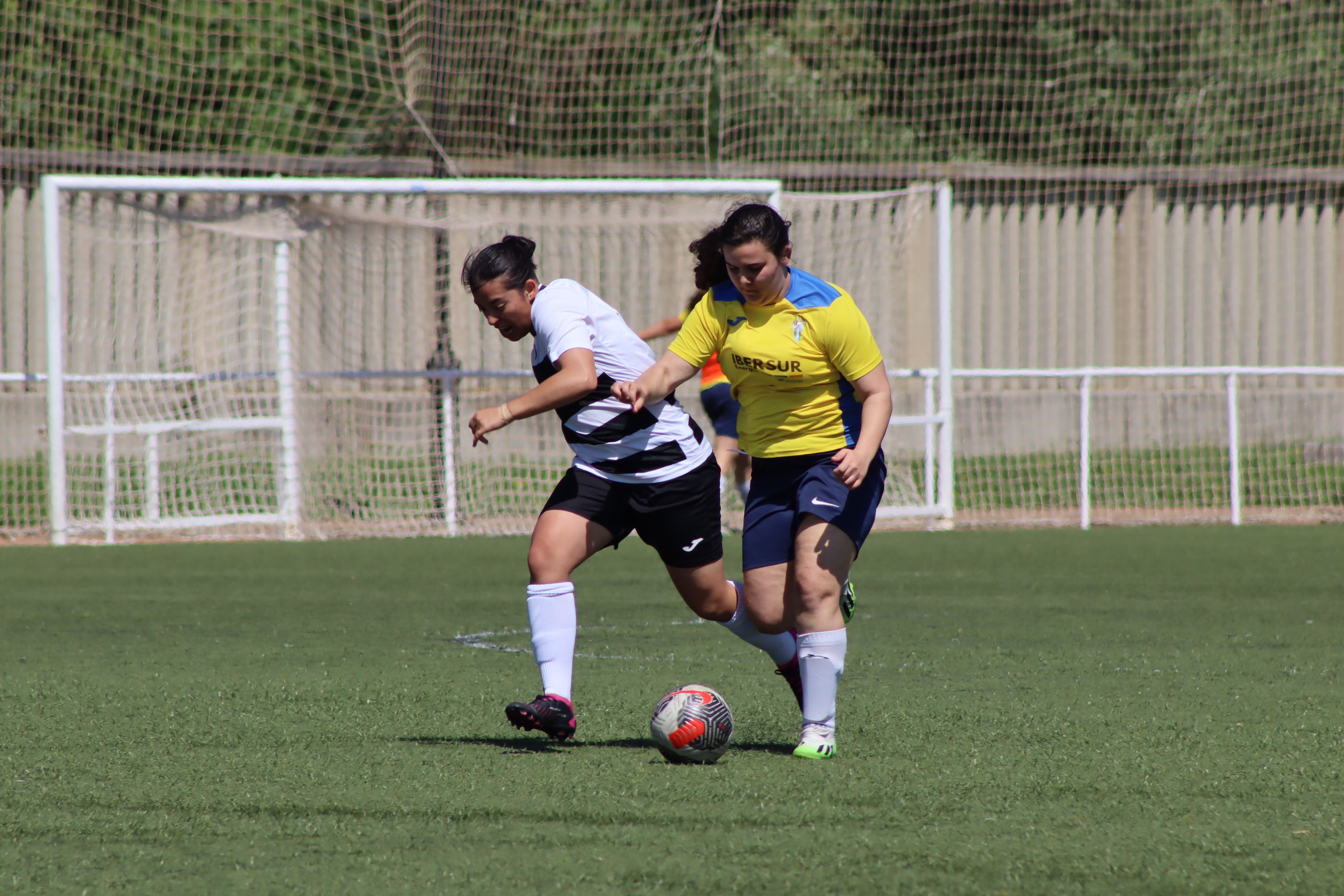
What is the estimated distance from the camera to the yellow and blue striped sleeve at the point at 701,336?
16.0 ft

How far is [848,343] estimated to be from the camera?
464 cm

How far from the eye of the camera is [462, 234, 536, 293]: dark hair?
500cm

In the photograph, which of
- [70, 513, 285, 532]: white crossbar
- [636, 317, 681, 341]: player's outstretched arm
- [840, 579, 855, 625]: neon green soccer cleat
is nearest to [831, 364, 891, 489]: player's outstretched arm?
[840, 579, 855, 625]: neon green soccer cleat

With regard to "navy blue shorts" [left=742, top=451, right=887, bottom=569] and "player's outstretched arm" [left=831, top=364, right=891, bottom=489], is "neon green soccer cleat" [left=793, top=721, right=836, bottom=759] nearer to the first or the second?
"navy blue shorts" [left=742, top=451, right=887, bottom=569]

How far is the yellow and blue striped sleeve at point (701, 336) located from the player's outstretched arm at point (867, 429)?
48 centimetres

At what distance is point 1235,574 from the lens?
10.2 metres

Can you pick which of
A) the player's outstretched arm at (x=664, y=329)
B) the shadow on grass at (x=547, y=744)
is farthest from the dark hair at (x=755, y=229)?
the player's outstretched arm at (x=664, y=329)

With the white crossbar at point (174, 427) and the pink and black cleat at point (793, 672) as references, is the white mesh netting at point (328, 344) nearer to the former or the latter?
the white crossbar at point (174, 427)

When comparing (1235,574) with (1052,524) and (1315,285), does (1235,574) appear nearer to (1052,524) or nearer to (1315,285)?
(1052,524)

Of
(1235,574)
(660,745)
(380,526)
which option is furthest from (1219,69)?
(660,745)

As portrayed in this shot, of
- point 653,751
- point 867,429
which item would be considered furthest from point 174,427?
point 867,429

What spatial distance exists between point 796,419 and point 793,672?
3.09 ft

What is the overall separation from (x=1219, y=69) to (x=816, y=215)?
7887 mm

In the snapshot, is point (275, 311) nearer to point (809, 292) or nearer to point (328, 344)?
point (328, 344)
